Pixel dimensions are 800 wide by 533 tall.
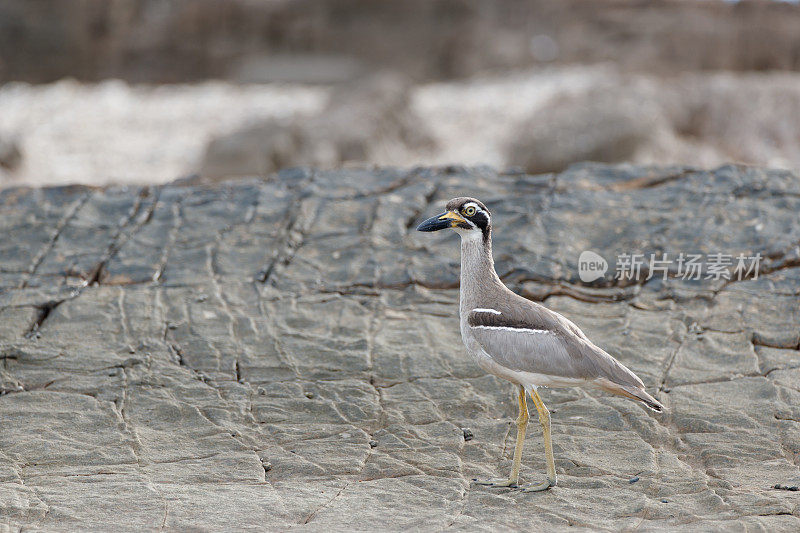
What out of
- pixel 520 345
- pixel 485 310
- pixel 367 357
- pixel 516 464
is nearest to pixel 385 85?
pixel 367 357

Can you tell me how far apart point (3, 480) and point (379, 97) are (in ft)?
39.1

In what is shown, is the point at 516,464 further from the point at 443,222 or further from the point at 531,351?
the point at 443,222

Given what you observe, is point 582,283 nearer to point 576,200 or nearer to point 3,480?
point 576,200

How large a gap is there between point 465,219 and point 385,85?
38.2ft

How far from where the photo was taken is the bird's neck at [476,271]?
4516 millimetres

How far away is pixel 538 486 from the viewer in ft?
→ 13.5

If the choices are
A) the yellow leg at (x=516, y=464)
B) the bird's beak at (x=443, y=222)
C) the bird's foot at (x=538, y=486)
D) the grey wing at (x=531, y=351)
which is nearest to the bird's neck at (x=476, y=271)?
the bird's beak at (x=443, y=222)

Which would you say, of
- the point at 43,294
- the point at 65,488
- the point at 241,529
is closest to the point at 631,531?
the point at 241,529

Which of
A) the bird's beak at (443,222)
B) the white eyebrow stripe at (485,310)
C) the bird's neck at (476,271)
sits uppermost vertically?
the bird's beak at (443,222)

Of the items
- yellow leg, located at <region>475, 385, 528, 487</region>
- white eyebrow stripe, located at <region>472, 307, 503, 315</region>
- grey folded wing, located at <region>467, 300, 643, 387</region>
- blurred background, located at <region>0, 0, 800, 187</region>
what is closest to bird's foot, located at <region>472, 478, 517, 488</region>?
yellow leg, located at <region>475, 385, 528, 487</region>

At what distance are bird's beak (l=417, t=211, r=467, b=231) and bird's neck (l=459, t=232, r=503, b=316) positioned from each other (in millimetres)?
104

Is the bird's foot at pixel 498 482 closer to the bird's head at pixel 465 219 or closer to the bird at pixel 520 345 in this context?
the bird at pixel 520 345

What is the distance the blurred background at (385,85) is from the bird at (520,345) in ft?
13.6

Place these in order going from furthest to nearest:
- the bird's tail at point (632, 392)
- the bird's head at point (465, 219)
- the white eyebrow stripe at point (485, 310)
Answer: the bird's head at point (465, 219) < the white eyebrow stripe at point (485, 310) < the bird's tail at point (632, 392)
